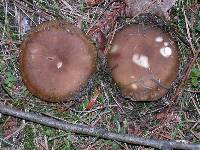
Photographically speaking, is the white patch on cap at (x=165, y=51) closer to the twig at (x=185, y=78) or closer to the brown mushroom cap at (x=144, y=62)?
the brown mushroom cap at (x=144, y=62)

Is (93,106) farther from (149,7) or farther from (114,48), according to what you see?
(149,7)

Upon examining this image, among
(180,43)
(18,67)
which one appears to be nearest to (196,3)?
(180,43)

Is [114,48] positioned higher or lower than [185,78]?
higher

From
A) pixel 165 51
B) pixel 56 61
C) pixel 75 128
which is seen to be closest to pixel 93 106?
pixel 75 128

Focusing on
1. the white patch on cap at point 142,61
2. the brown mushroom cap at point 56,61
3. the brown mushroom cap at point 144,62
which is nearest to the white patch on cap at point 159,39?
the brown mushroom cap at point 144,62

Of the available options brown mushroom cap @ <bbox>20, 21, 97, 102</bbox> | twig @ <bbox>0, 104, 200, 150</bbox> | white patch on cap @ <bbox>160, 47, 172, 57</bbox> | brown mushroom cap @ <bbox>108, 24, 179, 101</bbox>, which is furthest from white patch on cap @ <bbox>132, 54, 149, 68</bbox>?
twig @ <bbox>0, 104, 200, 150</bbox>

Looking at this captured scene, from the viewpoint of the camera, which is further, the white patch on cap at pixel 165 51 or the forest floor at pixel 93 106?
the forest floor at pixel 93 106

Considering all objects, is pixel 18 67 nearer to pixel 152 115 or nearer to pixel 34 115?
pixel 34 115
